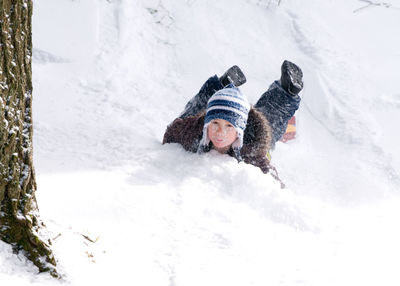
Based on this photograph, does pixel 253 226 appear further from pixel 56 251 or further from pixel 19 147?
pixel 19 147

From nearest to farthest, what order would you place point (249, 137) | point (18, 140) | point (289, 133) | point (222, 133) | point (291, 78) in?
point (18, 140)
point (222, 133)
point (249, 137)
point (291, 78)
point (289, 133)

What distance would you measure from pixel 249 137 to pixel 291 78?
69 cm

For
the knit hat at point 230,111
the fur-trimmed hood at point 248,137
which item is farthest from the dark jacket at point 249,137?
the knit hat at point 230,111

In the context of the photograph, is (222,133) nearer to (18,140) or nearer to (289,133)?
(18,140)

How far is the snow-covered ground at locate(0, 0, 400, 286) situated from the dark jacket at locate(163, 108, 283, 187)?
18 cm

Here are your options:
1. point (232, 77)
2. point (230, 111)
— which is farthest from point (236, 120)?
point (232, 77)

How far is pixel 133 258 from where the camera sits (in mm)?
1572

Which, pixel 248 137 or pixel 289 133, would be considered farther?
pixel 289 133

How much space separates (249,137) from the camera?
10.1ft

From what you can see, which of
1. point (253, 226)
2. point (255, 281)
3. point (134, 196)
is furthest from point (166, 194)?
point (255, 281)

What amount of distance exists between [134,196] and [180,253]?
512 millimetres

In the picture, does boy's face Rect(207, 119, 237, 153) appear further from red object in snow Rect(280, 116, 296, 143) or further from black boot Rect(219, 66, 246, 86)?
red object in snow Rect(280, 116, 296, 143)

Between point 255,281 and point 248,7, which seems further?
point 248,7

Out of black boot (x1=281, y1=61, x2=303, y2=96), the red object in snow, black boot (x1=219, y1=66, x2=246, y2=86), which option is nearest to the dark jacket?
black boot (x1=219, y1=66, x2=246, y2=86)
